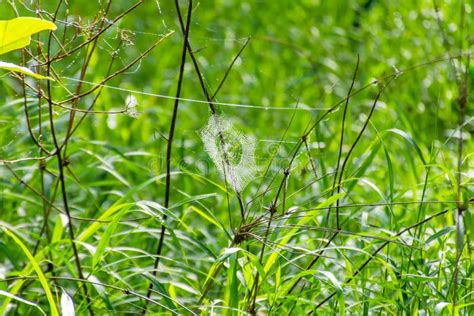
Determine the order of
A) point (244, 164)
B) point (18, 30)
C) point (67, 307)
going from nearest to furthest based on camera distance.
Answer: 1. point (18, 30)
2. point (67, 307)
3. point (244, 164)

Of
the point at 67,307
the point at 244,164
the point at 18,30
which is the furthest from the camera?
the point at 244,164

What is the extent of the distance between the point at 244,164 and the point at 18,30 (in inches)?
29.4

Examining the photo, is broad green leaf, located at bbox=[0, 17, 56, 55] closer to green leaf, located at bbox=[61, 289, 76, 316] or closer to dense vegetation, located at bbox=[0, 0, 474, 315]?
dense vegetation, located at bbox=[0, 0, 474, 315]

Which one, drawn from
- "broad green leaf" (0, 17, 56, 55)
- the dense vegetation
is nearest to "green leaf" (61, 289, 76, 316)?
the dense vegetation

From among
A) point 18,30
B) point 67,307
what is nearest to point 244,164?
point 67,307

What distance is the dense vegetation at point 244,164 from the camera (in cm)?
199

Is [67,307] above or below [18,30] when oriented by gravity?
below

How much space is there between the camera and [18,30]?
150 centimetres

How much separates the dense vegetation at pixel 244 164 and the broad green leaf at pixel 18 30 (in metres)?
0.13

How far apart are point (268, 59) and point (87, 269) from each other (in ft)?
7.93

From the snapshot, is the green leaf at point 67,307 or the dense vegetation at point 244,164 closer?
the green leaf at point 67,307

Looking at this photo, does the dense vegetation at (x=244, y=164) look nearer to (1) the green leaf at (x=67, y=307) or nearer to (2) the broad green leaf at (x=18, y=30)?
(1) the green leaf at (x=67, y=307)

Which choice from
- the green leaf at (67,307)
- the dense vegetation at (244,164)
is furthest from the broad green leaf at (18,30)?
the green leaf at (67,307)

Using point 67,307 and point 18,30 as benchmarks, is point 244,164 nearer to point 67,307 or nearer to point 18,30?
point 67,307
